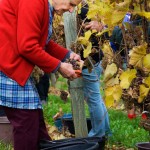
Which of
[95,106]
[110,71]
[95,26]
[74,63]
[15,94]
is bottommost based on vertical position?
[95,106]

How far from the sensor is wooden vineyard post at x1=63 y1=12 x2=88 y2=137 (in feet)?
15.3

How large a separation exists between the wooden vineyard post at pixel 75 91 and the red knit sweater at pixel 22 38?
0.97 meters

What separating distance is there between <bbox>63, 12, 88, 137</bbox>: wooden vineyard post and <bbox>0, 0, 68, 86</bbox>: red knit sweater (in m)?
0.97

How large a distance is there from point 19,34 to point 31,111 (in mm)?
573

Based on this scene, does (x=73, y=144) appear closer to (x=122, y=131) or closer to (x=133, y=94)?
(x=133, y=94)

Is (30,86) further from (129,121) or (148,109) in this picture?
(129,121)

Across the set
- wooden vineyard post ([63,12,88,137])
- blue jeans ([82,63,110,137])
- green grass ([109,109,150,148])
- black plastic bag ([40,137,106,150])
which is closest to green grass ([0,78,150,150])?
green grass ([109,109,150,148])

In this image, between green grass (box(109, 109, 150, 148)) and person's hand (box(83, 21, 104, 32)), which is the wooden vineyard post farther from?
green grass (box(109, 109, 150, 148))

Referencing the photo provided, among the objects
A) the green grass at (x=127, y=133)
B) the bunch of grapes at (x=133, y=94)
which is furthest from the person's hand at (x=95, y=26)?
the green grass at (x=127, y=133)

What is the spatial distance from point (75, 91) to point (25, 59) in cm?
115

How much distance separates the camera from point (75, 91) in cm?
470

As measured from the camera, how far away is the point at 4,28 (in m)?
3.59

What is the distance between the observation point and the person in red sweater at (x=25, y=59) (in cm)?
351

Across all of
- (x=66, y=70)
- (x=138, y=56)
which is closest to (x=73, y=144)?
(x=66, y=70)
